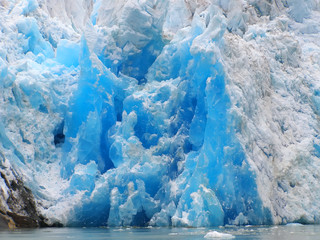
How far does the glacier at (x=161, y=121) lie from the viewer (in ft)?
36.1

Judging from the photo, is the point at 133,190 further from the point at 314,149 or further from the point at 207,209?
the point at 314,149

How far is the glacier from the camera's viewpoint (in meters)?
11.0

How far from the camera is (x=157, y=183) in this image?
11578 millimetres

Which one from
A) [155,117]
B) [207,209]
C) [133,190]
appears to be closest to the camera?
[207,209]

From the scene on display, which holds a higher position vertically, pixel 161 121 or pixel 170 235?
pixel 161 121

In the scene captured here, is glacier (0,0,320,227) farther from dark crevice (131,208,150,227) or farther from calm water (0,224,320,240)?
calm water (0,224,320,240)

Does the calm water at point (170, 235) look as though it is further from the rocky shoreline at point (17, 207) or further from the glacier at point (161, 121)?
the glacier at point (161, 121)

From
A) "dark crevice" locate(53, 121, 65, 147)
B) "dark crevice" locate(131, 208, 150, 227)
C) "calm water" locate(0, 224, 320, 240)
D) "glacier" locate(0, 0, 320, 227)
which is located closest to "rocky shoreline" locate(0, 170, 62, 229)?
"glacier" locate(0, 0, 320, 227)

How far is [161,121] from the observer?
39.4 ft

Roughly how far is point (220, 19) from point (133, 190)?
155 inches

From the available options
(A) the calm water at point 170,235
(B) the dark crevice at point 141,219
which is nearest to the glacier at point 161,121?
(B) the dark crevice at point 141,219

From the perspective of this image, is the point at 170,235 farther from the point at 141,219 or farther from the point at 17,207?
the point at 17,207

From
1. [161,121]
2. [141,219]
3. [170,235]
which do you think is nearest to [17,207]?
[141,219]

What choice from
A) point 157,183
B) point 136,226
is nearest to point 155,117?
point 157,183
